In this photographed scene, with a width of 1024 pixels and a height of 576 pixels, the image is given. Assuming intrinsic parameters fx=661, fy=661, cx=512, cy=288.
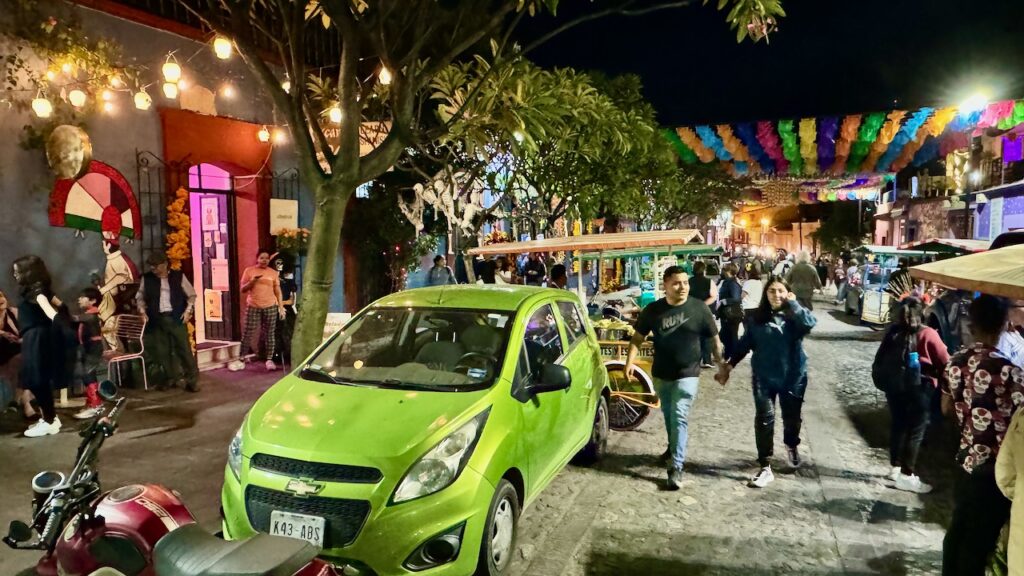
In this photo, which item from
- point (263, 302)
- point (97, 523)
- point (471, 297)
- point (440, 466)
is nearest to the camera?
point (97, 523)

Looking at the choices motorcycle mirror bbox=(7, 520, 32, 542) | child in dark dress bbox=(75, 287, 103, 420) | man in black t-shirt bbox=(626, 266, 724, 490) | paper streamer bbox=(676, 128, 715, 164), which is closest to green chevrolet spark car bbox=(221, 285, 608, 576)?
man in black t-shirt bbox=(626, 266, 724, 490)

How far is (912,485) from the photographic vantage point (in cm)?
561

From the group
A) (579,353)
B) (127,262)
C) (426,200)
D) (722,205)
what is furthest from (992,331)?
(722,205)

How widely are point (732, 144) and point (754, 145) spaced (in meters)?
0.47

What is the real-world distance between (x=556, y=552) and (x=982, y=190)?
24921 millimetres

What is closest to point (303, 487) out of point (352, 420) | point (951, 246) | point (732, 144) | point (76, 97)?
point (352, 420)

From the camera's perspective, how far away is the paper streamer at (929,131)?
11.8 meters

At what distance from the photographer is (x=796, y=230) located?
6719 cm

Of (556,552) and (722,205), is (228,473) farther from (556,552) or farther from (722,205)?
(722,205)

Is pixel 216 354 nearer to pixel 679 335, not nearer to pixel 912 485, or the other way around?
pixel 679 335

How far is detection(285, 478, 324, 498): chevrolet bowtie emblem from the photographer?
11.5ft

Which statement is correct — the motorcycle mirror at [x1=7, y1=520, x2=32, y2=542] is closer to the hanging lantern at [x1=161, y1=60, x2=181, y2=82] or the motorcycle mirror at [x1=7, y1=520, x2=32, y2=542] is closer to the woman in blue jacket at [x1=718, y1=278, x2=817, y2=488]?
the woman in blue jacket at [x1=718, y1=278, x2=817, y2=488]

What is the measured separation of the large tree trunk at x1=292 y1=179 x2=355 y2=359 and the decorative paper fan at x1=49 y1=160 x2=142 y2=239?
15.2 ft

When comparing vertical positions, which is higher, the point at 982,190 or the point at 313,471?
the point at 982,190
